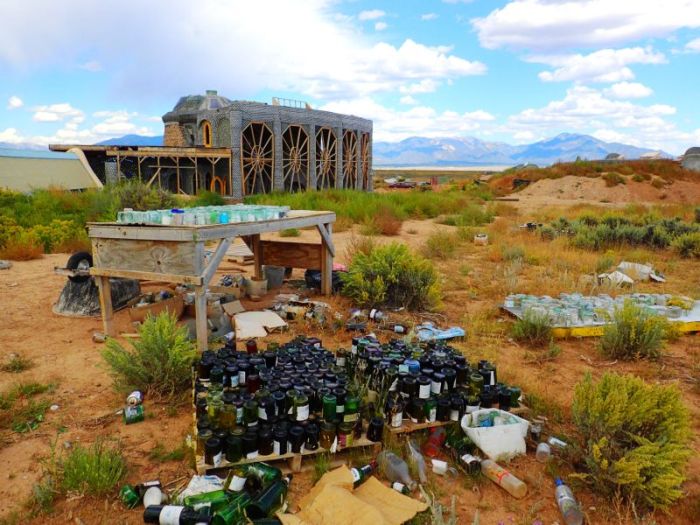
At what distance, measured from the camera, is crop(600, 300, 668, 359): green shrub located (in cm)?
489

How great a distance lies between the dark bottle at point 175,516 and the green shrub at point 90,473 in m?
Answer: 0.37

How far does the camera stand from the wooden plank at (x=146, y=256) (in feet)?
15.2

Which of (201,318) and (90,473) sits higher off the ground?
(201,318)

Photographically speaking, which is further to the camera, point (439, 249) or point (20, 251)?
point (439, 249)

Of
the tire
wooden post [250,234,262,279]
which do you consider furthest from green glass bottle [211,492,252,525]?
wooden post [250,234,262,279]

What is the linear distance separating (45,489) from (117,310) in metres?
3.69

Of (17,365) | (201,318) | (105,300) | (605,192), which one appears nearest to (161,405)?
(201,318)

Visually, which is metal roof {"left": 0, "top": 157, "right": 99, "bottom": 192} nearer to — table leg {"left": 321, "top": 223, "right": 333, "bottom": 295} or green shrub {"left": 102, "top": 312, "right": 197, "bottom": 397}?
table leg {"left": 321, "top": 223, "right": 333, "bottom": 295}

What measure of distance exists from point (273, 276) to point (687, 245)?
840 cm

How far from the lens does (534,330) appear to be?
5.35m

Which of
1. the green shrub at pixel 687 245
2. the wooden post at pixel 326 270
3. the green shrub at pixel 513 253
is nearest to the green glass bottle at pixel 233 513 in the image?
the wooden post at pixel 326 270

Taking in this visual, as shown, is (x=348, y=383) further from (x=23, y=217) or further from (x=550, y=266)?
(x=23, y=217)

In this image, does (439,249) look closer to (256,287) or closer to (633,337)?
(256,287)

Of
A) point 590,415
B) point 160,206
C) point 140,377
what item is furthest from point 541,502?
point 160,206
